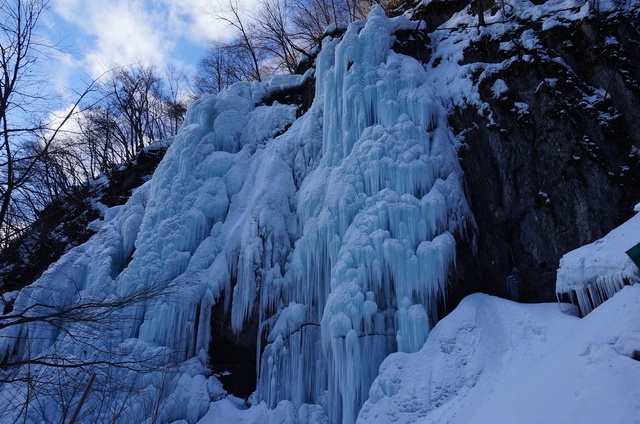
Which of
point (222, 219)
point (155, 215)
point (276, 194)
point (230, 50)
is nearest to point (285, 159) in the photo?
point (276, 194)

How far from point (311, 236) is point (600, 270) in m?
5.29

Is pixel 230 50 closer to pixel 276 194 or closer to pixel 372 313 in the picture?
pixel 276 194

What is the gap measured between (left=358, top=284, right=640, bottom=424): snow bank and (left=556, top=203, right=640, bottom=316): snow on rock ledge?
394 mm

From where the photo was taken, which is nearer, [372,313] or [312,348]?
[372,313]

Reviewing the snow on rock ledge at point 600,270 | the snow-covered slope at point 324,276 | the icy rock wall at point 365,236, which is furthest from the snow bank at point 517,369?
the icy rock wall at point 365,236

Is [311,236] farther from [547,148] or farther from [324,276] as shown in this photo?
[547,148]

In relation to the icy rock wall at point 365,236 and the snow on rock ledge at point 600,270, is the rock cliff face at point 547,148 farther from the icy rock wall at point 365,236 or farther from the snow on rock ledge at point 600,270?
the snow on rock ledge at point 600,270

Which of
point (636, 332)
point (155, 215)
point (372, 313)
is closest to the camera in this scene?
point (636, 332)

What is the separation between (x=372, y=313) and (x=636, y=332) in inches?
156

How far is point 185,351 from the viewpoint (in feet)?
29.5

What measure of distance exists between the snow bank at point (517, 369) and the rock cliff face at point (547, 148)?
3.21ft

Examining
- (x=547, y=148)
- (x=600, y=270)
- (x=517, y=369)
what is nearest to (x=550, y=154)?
(x=547, y=148)

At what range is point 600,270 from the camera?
5.42 meters

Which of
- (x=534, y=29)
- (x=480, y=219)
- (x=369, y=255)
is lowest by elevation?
(x=369, y=255)
